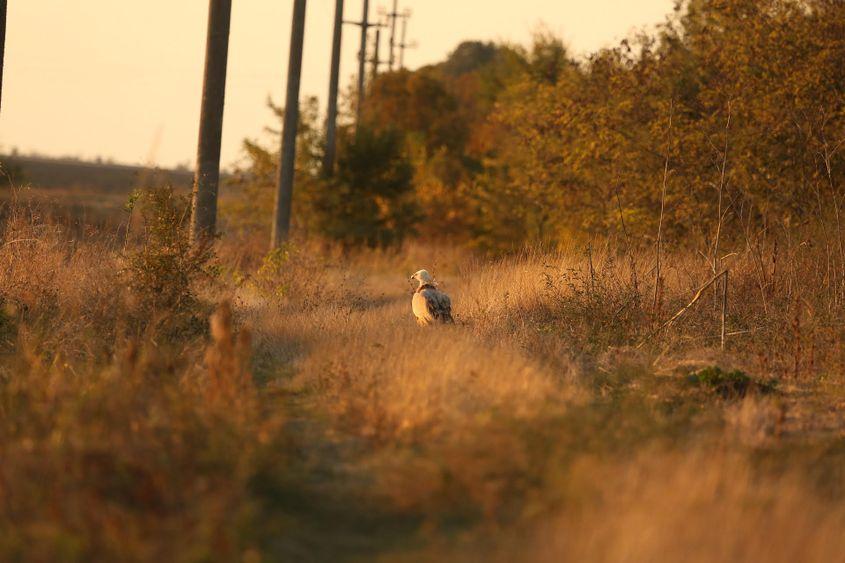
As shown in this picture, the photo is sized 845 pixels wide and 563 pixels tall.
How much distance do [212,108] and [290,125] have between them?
21.0 feet

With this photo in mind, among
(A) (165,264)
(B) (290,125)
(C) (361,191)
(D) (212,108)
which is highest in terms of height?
(B) (290,125)

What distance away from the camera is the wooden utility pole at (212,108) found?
12547mm

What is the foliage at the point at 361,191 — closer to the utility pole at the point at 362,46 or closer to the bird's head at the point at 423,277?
the utility pole at the point at 362,46

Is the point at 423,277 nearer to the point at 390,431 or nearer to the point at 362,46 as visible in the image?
the point at 390,431

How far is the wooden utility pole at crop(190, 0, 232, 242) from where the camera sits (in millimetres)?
12547

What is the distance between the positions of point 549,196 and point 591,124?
335 centimetres

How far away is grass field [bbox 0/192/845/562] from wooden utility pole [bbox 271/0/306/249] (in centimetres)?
882

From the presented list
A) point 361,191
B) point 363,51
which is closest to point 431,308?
point 361,191

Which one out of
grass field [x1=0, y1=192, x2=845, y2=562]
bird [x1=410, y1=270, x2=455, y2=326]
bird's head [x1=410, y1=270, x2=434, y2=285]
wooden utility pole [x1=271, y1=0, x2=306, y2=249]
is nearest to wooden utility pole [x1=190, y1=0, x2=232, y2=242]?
grass field [x1=0, y1=192, x2=845, y2=562]

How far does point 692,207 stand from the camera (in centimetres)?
1744

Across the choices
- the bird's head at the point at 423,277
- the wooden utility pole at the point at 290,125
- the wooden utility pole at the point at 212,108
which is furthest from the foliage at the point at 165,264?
the wooden utility pole at the point at 290,125

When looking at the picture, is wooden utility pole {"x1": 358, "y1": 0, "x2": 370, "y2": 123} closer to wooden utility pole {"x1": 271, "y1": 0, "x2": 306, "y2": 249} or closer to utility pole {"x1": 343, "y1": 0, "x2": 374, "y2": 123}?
utility pole {"x1": 343, "y1": 0, "x2": 374, "y2": 123}

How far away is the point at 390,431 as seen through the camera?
19.1 feet

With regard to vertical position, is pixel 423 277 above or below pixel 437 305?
above
